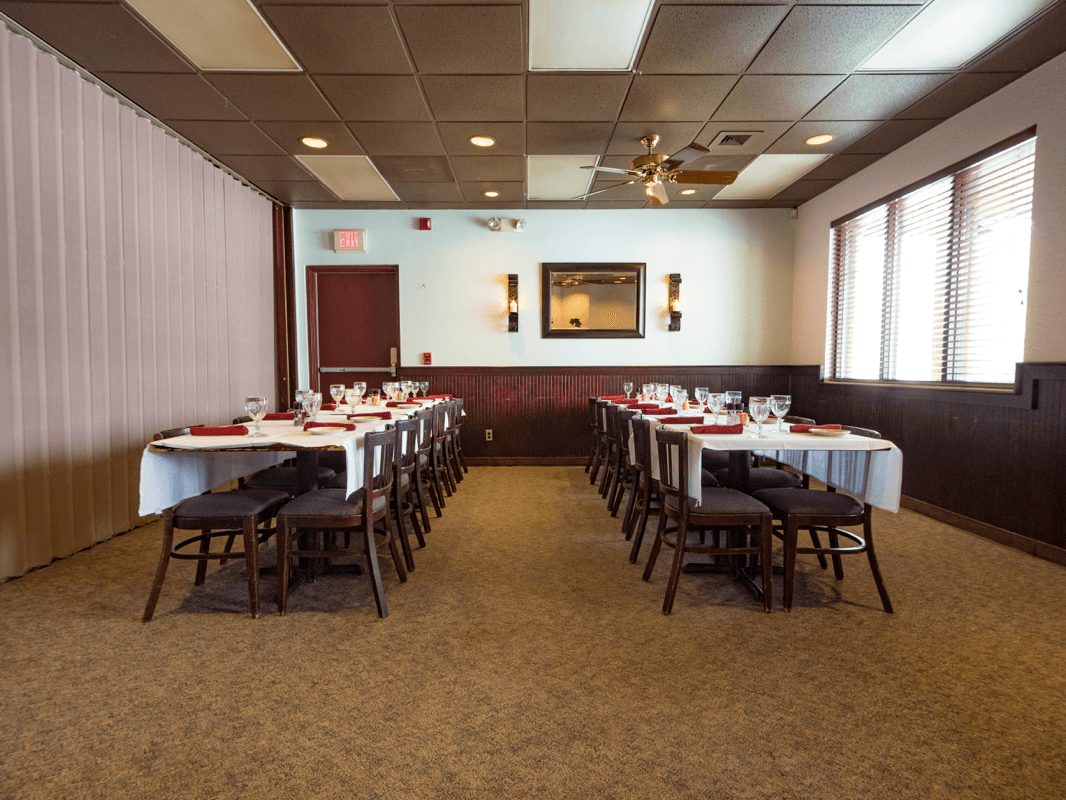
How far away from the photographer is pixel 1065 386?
10.8 feet

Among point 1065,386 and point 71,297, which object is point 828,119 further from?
point 71,297

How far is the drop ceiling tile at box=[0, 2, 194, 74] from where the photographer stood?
285cm

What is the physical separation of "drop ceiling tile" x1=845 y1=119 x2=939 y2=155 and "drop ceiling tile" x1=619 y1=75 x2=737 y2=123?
1.54 m

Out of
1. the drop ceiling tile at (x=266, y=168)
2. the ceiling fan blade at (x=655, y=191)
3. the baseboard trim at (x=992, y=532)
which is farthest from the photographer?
the drop ceiling tile at (x=266, y=168)

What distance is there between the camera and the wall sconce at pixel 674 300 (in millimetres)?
6648

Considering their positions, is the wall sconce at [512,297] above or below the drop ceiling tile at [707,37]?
below

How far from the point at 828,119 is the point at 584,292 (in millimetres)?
3094

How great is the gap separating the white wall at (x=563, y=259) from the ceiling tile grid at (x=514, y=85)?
4.18 ft

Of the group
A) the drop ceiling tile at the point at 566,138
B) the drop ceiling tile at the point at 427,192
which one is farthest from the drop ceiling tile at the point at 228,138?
the drop ceiling tile at the point at 566,138

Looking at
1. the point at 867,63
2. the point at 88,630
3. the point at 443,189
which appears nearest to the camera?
the point at 88,630

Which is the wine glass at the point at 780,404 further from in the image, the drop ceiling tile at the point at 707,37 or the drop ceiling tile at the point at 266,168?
the drop ceiling tile at the point at 266,168

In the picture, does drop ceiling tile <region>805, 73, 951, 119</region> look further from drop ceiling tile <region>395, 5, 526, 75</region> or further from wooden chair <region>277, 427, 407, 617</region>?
wooden chair <region>277, 427, 407, 617</region>

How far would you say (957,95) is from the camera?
152 inches

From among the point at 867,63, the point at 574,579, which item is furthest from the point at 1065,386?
the point at 574,579
